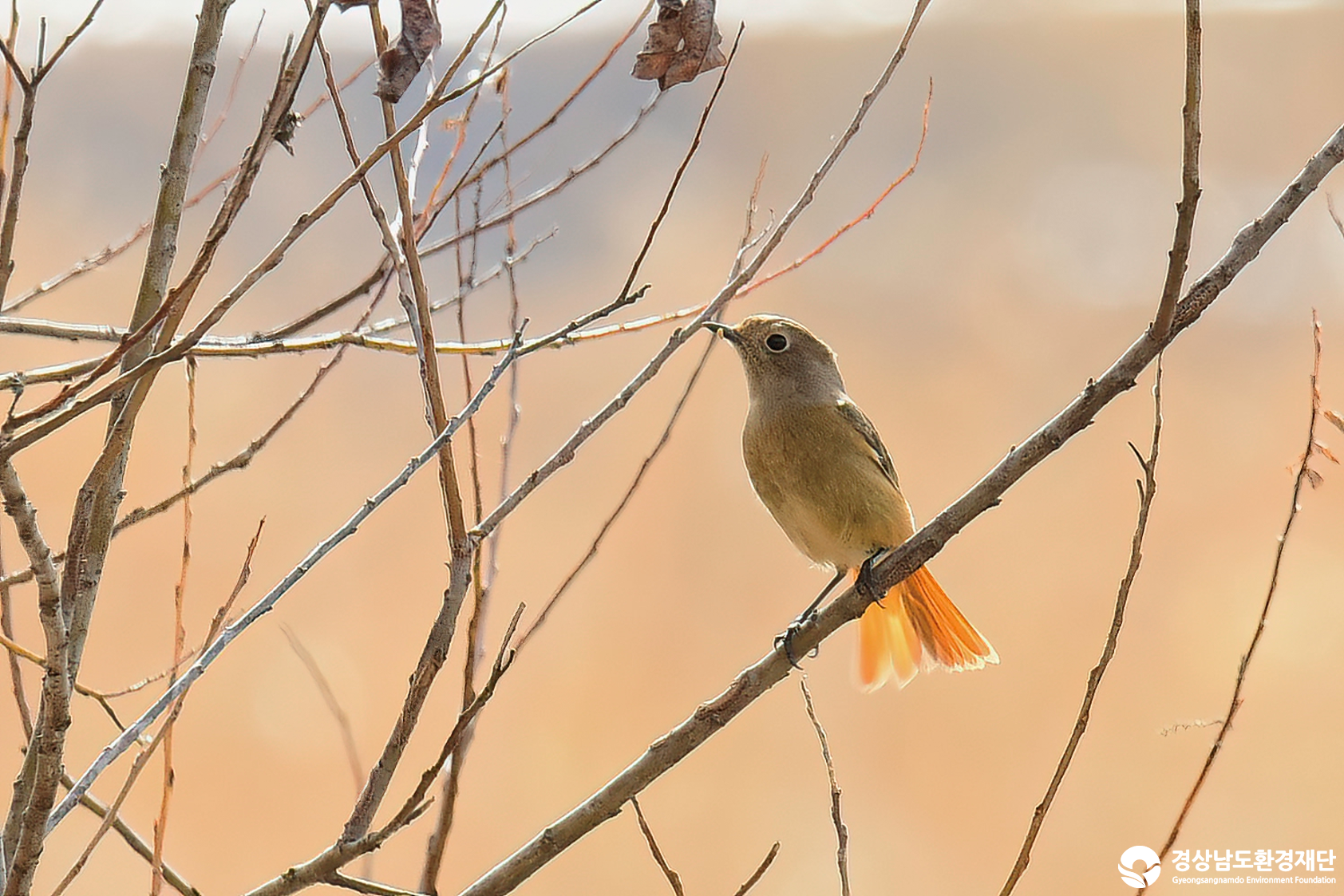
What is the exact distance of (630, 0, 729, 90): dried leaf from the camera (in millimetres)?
797

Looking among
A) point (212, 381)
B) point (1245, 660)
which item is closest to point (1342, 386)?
point (1245, 660)

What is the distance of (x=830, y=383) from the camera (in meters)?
1.77

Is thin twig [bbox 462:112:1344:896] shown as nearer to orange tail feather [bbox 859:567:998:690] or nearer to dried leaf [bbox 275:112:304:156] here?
dried leaf [bbox 275:112:304:156]

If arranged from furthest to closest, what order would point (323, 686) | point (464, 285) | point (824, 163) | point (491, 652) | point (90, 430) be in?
point (90, 430), point (491, 652), point (323, 686), point (464, 285), point (824, 163)

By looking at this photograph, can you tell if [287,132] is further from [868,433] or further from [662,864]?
[868,433]

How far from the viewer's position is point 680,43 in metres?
0.81

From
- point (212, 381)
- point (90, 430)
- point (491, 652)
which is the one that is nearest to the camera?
point (491, 652)

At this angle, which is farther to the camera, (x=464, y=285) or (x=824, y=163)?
(x=464, y=285)

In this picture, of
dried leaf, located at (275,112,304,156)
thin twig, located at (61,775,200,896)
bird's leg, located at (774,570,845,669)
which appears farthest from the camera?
bird's leg, located at (774,570,845,669)

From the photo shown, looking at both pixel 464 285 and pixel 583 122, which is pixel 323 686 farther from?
pixel 583 122

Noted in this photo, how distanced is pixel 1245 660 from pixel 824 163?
489 millimetres

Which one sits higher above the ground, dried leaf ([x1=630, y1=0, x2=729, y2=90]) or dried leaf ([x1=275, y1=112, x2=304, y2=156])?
dried leaf ([x1=630, y1=0, x2=729, y2=90])

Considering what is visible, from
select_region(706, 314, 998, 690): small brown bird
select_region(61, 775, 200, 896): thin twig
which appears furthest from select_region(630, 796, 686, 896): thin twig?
select_region(706, 314, 998, 690): small brown bird

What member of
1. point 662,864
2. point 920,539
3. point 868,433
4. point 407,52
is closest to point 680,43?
point 407,52
